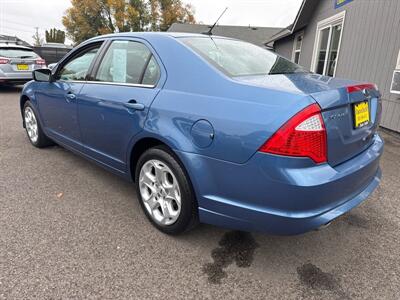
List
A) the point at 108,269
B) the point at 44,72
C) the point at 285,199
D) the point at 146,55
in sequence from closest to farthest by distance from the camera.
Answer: the point at 285,199 < the point at 108,269 < the point at 146,55 < the point at 44,72

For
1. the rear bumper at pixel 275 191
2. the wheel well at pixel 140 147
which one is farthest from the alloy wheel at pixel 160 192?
the rear bumper at pixel 275 191

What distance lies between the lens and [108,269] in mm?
2164

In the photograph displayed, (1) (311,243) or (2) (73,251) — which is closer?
(2) (73,251)

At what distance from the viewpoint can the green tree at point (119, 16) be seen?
3972cm

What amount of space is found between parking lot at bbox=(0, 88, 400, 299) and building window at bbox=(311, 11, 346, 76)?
7.10 metres

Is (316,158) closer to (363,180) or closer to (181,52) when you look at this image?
(363,180)

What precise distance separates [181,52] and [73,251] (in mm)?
1668

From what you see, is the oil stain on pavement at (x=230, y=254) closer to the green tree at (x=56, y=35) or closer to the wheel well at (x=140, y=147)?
the wheel well at (x=140, y=147)

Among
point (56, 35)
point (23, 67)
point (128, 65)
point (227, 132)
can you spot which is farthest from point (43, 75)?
point (56, 35)

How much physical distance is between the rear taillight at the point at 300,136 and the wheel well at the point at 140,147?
2.99 feet

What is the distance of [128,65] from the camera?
9.32 ft

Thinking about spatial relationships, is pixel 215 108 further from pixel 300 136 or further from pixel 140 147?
pixel 140 147

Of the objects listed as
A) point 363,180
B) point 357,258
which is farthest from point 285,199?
point 357,258

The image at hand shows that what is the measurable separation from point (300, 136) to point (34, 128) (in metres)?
4.06
